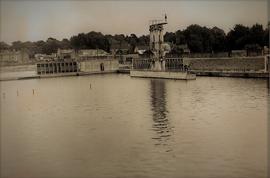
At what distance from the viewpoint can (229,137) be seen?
11.8 m

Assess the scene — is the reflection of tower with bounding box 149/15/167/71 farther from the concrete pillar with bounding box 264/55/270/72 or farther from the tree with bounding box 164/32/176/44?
the tree with bounding box 164/32/176/44

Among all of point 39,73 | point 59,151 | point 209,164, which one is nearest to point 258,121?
point 209,164

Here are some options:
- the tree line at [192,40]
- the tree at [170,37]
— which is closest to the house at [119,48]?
the tree line at [192,40]

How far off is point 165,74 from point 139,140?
27.8 metres

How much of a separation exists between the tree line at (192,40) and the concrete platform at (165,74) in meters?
11.0

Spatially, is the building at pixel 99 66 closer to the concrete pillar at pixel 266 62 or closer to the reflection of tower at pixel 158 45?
the reflection of tower at pixel 158 45

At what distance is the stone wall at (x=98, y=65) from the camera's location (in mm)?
61406

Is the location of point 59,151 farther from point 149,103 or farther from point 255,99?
point 255,99

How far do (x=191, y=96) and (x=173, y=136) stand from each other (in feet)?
37.8

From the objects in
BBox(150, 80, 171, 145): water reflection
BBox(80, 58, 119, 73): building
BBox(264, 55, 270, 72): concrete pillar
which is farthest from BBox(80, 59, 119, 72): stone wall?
BBox(150, 80, 171, 145): water reflection

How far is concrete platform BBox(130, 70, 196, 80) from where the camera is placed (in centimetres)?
3650

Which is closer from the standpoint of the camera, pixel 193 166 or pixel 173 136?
pixel 193 166

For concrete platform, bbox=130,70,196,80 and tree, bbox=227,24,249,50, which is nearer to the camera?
concrete platform, bbox=130,70,196,80

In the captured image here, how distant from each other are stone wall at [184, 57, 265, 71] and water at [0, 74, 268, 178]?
17002 mm
